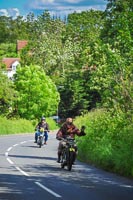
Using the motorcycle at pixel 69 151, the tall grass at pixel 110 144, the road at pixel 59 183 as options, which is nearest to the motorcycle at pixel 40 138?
the tall grass at pixel 110 144

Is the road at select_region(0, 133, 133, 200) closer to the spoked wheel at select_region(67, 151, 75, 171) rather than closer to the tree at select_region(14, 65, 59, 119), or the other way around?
the spoked wheel at select_region(67, 151, 75, 171)

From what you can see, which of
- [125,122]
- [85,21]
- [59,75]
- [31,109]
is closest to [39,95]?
[31,109]

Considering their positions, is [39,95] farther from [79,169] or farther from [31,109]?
[79,169]

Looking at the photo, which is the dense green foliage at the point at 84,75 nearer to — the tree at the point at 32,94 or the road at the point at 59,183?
the tree at the point at 32,94

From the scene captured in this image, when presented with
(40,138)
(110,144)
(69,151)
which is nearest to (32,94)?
(40,138)

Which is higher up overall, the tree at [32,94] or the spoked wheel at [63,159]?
the tree at [32,94]

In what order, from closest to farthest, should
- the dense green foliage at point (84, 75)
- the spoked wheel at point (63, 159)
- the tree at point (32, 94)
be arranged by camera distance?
the spoked wheel at point (63, 159) < the dense green foliage at point (84, 75) < the tree at point (32, 94)

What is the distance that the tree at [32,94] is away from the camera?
78.2 metres

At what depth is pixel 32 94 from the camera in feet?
260

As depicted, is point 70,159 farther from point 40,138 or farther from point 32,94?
point 32,94

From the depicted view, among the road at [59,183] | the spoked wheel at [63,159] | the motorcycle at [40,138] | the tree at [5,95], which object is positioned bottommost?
the road at [59,183]

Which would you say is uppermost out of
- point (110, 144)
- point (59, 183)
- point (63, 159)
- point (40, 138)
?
point (40, 138)

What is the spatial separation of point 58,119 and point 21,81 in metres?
11.5

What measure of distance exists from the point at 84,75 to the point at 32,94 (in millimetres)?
10751
